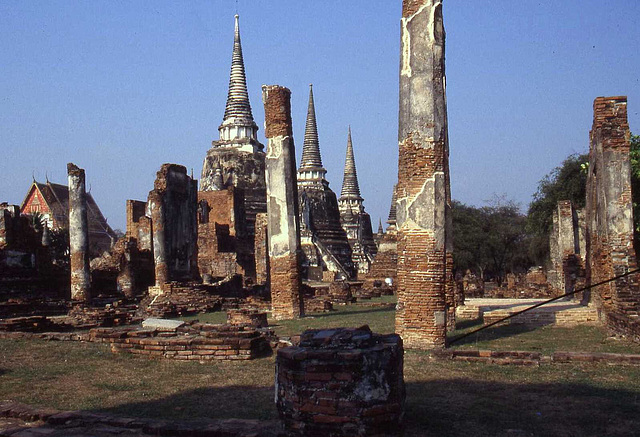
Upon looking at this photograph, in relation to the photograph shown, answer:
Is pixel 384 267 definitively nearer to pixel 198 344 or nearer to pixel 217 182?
pixel 217 182

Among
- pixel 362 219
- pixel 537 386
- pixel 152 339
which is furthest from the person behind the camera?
pixel 362 219

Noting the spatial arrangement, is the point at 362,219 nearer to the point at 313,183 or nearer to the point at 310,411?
the point at 313,183

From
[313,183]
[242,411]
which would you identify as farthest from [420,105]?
[313,183]

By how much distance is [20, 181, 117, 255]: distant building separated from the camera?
41312 mm

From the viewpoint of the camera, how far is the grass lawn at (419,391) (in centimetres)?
444

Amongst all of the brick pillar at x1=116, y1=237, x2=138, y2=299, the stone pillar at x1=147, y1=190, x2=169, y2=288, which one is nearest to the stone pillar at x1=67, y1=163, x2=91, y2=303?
the stone pillar at x1=147, y1=190, x2=169, y2=288

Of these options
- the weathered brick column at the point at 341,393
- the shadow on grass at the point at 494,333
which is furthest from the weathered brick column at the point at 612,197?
the weathered brick column at the point at 341,393

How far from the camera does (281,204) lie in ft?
43.7

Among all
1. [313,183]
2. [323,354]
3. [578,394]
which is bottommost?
[578,394]

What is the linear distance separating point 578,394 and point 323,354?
2216mm

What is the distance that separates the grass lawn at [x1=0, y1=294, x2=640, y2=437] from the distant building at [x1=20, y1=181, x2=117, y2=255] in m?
34.7

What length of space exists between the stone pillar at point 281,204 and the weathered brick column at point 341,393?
8.74 metres

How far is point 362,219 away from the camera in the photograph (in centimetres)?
5378

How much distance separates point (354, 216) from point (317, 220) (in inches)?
374
